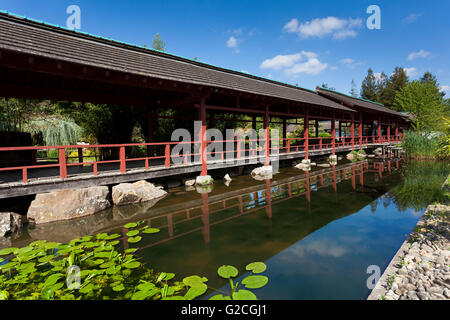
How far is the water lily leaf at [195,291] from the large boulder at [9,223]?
431 cm

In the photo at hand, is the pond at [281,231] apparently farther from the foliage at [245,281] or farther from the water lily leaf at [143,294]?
the water lily leaf at [143,294]

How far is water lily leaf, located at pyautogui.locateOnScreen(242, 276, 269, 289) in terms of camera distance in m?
2.79

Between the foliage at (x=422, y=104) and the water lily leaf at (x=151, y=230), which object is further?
the foliage at (x=422, y=104)

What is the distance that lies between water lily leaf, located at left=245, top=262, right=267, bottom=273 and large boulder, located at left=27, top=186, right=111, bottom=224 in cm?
432

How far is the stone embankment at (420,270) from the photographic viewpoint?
8.20ft

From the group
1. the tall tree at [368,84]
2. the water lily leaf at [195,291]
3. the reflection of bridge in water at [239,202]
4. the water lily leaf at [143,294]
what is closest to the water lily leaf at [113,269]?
the water lily leaf at [143,294]

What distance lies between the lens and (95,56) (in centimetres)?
605

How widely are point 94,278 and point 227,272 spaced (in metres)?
1.62

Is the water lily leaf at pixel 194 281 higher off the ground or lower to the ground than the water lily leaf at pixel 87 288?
lower

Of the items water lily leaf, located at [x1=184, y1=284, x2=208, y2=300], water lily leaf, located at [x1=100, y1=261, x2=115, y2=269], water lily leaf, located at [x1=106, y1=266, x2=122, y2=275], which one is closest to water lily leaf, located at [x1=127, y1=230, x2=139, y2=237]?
water lily leaf, located at [x1=100, y1=261, x2=115, y2=269]

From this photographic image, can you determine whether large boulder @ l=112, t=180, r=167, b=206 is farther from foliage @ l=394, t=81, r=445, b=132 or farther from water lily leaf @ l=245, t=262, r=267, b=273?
foliage @ l=394, t=81, r=445, b=132

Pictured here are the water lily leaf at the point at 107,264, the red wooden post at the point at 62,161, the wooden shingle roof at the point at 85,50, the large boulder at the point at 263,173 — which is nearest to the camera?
the water lily leaf at the point at 107,264
